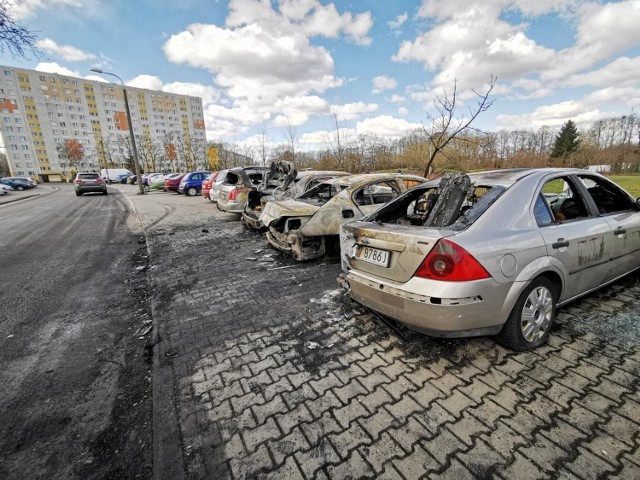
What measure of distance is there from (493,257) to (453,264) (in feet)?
1.07

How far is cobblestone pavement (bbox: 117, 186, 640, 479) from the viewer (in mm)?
1741

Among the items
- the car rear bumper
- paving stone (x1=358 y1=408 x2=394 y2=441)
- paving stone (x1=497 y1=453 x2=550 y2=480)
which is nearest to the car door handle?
the car rear bumper

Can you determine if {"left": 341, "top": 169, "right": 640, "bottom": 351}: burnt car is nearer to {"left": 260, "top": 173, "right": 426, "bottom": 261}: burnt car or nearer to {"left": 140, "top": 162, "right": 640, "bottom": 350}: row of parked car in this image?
{"left": 140, "top": 162, "right": 640, "bottom": 350}: row of parked car

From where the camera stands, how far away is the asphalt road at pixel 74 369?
6.15 feet

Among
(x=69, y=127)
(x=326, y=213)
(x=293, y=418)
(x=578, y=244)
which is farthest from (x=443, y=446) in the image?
(x=69, y=127)

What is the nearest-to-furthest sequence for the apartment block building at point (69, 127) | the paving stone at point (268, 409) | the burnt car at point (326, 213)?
the paving stone at point (268, 409), the burnt car at point (326, 213), the apartment block building at point (69, 127)

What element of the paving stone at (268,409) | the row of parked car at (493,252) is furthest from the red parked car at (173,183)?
the paving stone at (268,409)

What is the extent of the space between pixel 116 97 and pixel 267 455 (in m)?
110

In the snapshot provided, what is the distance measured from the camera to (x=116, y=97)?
283ft

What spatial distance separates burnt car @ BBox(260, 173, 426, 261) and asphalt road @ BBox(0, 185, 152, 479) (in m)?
2.37

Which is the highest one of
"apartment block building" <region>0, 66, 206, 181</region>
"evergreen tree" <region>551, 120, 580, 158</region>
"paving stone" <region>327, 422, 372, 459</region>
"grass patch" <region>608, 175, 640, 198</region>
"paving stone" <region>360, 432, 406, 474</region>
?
"apartment block building" <region>0, 66, 206, 181</region>

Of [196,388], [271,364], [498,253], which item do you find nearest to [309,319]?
[271,364]

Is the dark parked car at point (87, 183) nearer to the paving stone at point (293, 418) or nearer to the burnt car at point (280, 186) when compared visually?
the burnt car at point (280, 186)

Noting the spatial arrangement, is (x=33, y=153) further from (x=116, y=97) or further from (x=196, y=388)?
(x=196, y=388)
